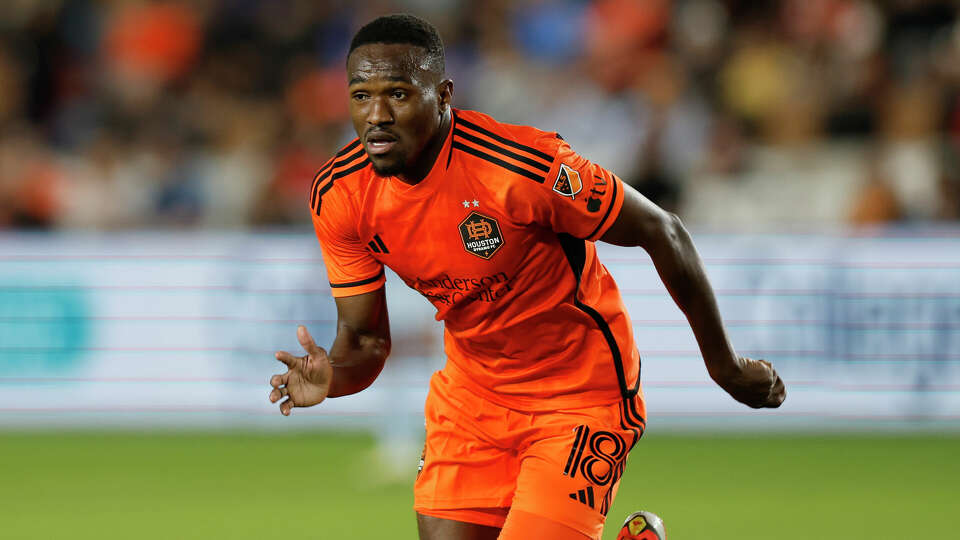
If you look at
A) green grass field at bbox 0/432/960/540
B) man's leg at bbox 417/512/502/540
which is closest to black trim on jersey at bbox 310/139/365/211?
man's leg at bbox 417/512/502/540

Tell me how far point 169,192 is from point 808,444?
245 inches

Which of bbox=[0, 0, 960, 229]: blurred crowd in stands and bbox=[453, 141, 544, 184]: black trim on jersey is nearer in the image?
bbox=[453, 141, 544, 184]: black trim on jersey

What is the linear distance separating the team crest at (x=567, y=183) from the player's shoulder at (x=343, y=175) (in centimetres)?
66

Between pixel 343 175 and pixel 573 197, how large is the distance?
822mm

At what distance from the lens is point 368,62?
427cm

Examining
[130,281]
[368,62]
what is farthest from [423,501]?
[130,281]

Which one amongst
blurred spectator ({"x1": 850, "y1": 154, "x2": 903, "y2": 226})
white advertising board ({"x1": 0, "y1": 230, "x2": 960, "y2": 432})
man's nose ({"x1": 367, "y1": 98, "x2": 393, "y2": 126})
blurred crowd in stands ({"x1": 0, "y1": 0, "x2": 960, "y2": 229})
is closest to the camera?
man's nose ({"x1": 367, "y1": 98, "x2": 393, "y2": 126})

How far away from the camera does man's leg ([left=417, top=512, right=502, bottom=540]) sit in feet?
15.5

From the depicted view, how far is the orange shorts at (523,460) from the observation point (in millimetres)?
4570

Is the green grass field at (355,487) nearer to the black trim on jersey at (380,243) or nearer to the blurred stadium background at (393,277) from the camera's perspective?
the blurred stadium background at (393,277)

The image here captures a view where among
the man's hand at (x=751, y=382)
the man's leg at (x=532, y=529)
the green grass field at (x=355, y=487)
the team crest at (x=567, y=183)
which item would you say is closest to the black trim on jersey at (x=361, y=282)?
the team crest at (x=567, y=183)

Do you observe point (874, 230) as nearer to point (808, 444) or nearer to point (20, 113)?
point (808, 444)

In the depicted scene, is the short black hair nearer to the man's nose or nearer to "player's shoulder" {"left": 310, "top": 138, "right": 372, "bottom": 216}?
the man's nose

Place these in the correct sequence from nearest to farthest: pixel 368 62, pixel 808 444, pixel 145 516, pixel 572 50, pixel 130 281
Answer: pixel 368 62, pixel 145 516, pixel 808 444, pixel 130 281, pixel 572 50
